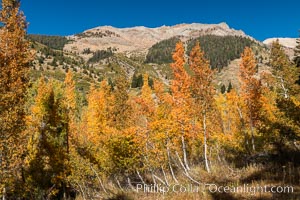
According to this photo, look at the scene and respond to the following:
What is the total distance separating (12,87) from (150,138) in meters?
10.4

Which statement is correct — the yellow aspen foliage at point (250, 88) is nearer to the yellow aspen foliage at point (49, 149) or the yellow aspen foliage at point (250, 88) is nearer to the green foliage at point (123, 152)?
the green foliage at point (123, 152)

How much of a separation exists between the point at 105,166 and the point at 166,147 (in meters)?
5.82

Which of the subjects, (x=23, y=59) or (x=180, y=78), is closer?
(x=23, y=59)

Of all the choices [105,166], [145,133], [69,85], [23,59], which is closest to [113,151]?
[105,166]

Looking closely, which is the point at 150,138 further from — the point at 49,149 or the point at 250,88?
the point at 250,88

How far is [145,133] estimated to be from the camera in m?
22.1

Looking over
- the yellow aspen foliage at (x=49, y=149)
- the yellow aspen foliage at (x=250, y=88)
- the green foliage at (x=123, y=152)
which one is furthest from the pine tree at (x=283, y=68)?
the yellow aspen foliage at (x=49, y=149)

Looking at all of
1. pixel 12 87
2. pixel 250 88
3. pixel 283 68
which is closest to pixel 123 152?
pixel 12 87

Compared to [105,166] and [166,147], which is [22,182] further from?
[166,147]

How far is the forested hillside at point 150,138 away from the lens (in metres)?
14.6

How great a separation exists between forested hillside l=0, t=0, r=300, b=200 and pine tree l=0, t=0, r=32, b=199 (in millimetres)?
52

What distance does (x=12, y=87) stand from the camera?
15.0 meters

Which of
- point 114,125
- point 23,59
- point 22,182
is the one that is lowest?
point 22,182

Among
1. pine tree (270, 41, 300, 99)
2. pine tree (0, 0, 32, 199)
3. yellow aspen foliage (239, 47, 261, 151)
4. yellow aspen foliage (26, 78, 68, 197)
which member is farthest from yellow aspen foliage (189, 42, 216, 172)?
pine tree (270, 41, 300, 99)
